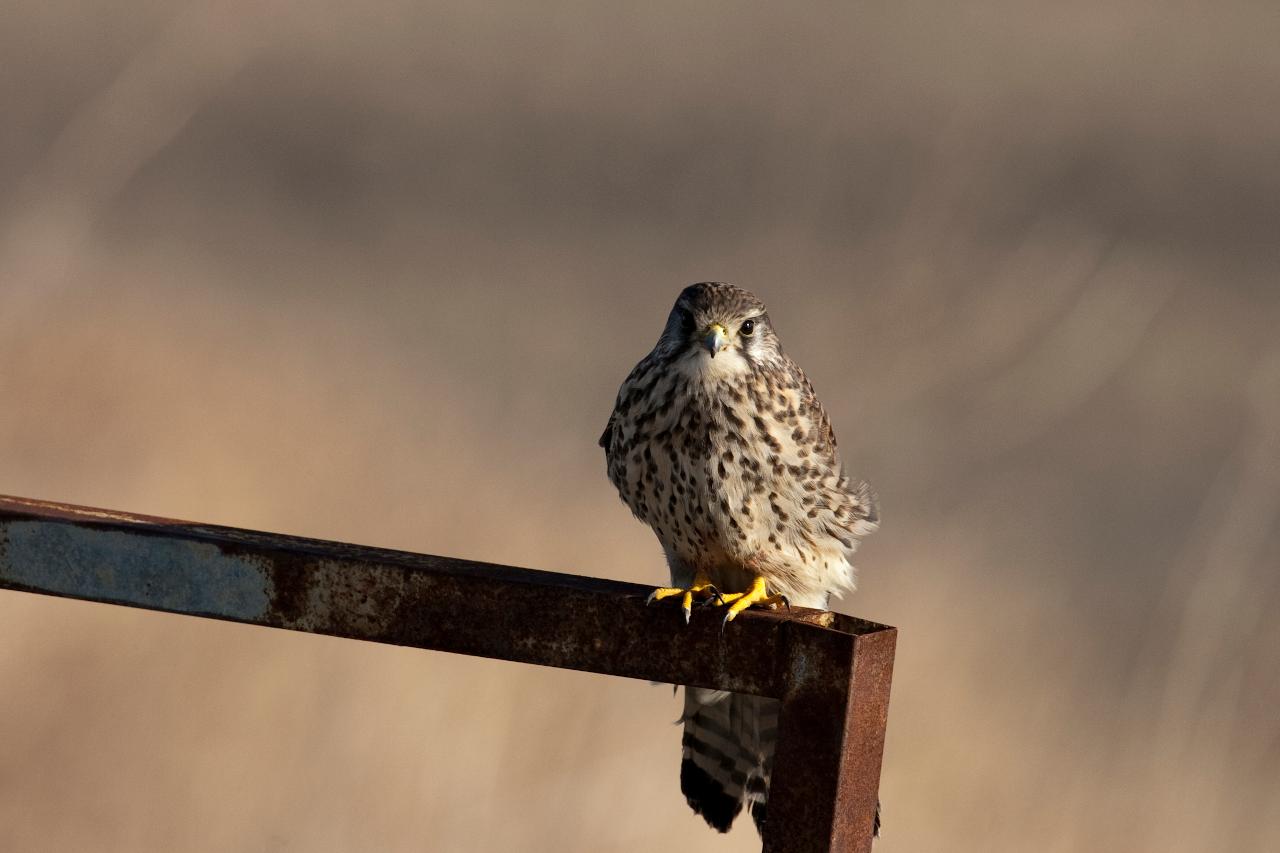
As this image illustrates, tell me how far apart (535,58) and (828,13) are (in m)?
2.14

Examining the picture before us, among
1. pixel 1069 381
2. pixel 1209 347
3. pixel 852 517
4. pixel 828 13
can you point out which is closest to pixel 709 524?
pixel 852 517

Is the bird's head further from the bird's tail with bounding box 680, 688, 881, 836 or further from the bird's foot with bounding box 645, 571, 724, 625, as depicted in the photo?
the bird's tail with bounding box 680, 688, 881, 836

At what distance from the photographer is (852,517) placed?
3.54 m

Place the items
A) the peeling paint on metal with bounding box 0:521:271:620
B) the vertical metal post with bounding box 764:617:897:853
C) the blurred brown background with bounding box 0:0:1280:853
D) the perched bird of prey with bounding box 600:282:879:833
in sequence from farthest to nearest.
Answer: the blurred brown background with bounding box 0:0:1280:853
the perched bird of prey with bounding box 600:282:879:833
the peeling paint on metal with bounding box 0:521:271:620
the vertical metal post with bounding box 764:617:897:853

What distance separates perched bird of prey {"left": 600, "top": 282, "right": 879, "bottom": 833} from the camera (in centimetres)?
327

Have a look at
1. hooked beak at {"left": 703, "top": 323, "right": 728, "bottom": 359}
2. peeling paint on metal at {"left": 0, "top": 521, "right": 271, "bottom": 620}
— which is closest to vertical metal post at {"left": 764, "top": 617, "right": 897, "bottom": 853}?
peeling paint on metal at {"left": 0, "top": 521, "right": 271, "bottom": 620}

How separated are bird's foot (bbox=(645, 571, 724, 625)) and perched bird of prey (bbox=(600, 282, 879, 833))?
0.01 metres

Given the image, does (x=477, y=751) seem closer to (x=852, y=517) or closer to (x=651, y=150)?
(x=852, y=517)

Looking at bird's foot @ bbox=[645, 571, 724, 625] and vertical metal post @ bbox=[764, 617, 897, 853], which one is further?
bird's foot @ bbox=[645, 571, 724, 625]

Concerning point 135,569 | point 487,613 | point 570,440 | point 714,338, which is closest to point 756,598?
point 714,338

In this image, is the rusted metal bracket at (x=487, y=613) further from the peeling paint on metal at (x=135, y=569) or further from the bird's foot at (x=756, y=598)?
the bird's foot at (x=756, y=598)

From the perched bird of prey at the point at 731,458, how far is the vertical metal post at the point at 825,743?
1183 millimetres

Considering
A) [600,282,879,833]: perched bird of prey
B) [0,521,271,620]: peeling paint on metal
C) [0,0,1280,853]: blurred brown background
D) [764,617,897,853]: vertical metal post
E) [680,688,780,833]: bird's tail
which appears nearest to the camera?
[764,617,897,853]: vertical metal post

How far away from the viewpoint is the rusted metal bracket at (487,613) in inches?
73.7
